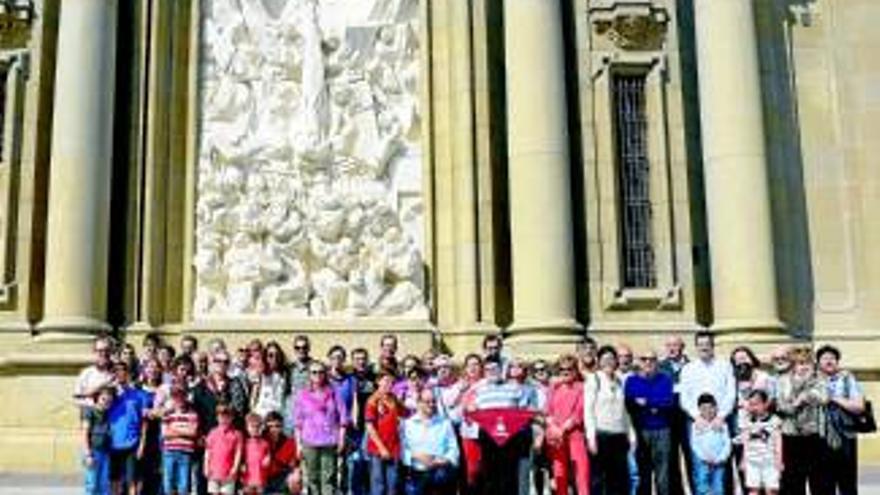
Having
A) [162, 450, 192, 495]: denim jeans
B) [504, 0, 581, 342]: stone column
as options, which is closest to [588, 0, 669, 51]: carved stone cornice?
[504, 0, 581, 342]: stone column

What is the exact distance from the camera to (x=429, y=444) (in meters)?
11.2

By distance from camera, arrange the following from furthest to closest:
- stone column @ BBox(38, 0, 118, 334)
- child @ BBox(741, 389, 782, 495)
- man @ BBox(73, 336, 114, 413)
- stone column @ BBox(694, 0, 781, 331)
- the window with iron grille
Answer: the window with iron grille < stone column @ BBox(694, 0, 781, 331) < stone column @ BBox(38, 0, 118, 334) < man @ BBox(73, 336, 114, 413) < child @ BBox(741, 389, 782, 495)

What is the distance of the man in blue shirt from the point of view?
11.5 meters

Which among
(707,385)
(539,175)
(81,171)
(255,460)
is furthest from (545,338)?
(81,171)

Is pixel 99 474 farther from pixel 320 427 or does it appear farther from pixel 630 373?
pixel 630 373

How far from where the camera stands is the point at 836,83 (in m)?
18.1

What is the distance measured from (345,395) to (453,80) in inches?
280

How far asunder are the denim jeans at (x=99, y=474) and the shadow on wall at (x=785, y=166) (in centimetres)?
989

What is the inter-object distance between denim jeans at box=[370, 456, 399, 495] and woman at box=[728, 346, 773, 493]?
3.36 m

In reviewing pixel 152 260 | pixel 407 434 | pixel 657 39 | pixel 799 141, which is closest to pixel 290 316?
pixel 152 260

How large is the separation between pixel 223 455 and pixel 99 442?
1.26m

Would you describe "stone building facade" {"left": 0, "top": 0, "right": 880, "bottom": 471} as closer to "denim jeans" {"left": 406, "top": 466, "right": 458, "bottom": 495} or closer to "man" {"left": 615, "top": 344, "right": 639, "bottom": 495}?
"man" {"left": 615, "top": 344, "right": 639, "bottom": 495}

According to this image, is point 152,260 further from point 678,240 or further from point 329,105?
point 678,240

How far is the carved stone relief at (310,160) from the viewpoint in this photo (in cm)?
1673
